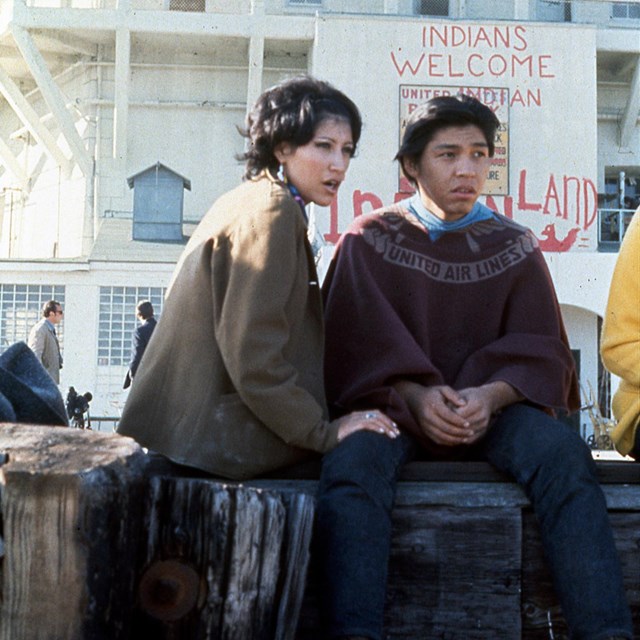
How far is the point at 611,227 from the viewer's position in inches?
801

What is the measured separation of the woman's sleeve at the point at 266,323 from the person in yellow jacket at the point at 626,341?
0.84m

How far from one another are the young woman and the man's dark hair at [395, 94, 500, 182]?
1.59 feet

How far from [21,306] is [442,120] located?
16658mm

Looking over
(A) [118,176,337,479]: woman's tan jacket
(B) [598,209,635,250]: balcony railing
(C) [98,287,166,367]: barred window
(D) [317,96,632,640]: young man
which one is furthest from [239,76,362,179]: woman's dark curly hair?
(B) [598,209,635,250]: balcony railing

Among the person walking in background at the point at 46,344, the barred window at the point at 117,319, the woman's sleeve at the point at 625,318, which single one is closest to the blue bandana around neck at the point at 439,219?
the woman's sleeve at the point at 625,318

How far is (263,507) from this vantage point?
2.03m

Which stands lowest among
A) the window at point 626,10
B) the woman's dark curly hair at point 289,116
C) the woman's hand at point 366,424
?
the woman's hand at point 366,424

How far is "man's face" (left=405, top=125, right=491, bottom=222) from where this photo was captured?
310cm

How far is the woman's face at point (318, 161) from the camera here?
2.91 metres

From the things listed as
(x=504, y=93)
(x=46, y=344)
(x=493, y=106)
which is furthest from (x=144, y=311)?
(x=504, y=93)

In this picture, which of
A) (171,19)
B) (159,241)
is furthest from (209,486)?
→ (171,19)

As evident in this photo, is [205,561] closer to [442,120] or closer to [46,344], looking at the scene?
[442,120]

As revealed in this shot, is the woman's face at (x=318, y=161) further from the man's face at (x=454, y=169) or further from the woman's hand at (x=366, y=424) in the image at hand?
the woman's hand at (x=366, y=424)

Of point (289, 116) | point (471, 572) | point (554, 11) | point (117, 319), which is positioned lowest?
point (471, 572)
